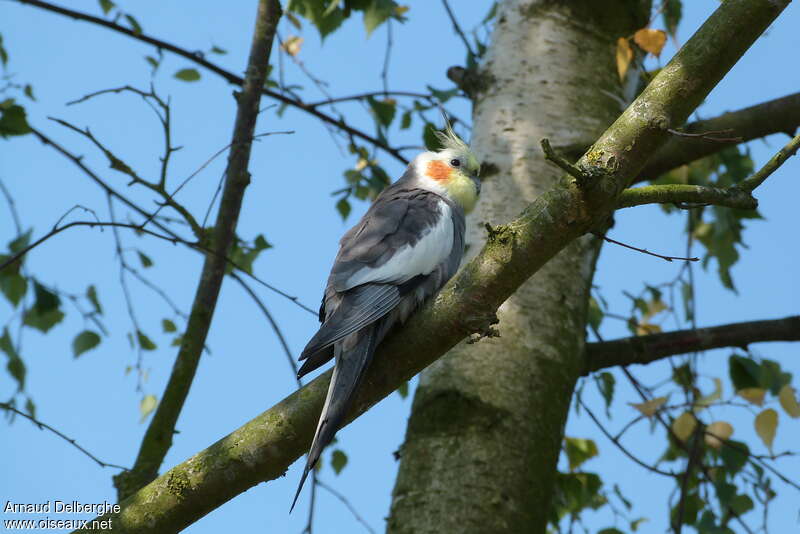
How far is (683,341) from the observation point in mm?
4121

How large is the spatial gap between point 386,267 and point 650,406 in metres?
1.75

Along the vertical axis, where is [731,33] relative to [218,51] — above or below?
below

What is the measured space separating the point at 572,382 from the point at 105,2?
3.60 metres

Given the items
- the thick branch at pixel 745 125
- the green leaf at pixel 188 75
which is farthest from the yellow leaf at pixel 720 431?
the green leaf at pixel 188 75

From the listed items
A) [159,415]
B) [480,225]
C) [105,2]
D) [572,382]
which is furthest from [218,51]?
[572,382]

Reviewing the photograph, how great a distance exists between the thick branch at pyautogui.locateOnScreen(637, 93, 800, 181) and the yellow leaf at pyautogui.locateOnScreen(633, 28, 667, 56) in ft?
1.30

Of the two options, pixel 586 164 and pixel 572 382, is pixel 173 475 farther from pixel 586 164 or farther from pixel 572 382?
pixel 572 382

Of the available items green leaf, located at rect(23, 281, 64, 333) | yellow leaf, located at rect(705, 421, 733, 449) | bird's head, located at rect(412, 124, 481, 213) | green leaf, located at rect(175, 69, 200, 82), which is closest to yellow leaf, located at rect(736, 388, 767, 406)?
yellow leaf, located at rect(705, 421, 733, 449)

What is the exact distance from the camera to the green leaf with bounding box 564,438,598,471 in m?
4.73

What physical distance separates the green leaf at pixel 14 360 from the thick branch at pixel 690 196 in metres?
4.03

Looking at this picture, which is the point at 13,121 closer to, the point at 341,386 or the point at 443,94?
the point at 443,94

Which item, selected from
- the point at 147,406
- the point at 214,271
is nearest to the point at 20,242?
the point at 147,406

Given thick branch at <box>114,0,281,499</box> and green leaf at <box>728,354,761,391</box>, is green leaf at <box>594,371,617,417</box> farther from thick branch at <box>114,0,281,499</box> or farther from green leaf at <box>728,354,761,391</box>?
thick branch at <box>114,0,281,499</box>

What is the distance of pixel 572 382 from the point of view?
360cm
